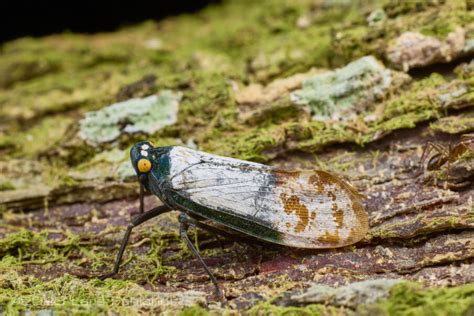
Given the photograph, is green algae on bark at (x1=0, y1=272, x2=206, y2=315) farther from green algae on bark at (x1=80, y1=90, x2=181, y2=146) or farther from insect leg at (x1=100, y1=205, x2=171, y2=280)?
green algae on bark at (x1=80, y1=90, x2=181, y2=146)

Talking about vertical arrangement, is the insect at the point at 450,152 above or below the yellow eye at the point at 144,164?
below

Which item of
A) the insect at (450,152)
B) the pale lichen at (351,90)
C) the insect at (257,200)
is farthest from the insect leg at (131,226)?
the insect at (450,152)

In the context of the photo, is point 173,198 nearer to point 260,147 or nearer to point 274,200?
point 274,200

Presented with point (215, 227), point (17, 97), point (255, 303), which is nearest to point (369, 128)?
point (215, 227)

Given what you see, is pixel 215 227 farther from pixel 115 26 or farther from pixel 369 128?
pixel 115 26

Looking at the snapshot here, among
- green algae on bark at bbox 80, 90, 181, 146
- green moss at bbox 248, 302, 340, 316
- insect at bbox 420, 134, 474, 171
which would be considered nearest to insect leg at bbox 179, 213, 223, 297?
green moss at bbox 248, 302, 340, 316

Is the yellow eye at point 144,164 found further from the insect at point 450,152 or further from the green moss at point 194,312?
the insect at point 450,152

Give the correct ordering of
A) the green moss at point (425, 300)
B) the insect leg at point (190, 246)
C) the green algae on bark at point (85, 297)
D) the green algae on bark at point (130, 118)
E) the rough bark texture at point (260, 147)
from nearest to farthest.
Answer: the green moss at point (425, 300), the green algae on bark at point (85, 297), the rough bark texture at point (260, 147), the insect leg at point (190, 246), the green algae on bark at point (130, 118)
